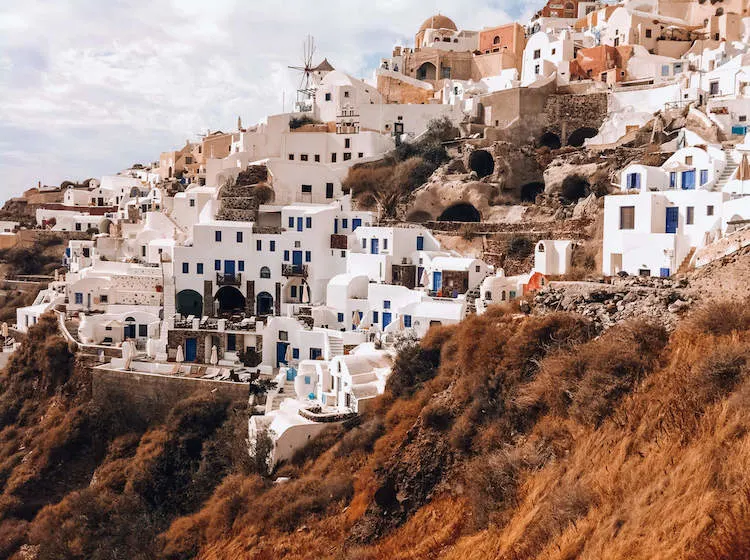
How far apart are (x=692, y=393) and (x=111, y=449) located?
2023 centimetres

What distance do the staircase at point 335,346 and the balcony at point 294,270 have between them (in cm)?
494

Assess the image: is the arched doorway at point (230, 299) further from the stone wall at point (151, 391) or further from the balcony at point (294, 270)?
the stone wall at point (151, 391)

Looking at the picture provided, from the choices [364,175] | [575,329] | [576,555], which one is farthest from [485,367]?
[364,175]

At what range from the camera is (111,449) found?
24.6 metres

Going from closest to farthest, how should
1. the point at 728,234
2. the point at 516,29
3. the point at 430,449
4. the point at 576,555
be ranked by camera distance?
the point at 576,555 → the point at 430,449 → the point at 728,234 → the point at 516,29

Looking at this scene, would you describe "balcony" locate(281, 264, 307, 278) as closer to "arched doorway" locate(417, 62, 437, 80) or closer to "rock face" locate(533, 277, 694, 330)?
"rock face" locate(533, 277, 694, 330)

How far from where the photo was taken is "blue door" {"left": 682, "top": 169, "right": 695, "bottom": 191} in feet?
76.6

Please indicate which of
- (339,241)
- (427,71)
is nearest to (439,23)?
(427,71)

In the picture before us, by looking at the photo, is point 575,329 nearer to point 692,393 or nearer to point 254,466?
point 692,393

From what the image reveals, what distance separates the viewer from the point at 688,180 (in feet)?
77.2

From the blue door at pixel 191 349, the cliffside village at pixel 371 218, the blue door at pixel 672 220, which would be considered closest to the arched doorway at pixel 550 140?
the cliffside village at pixel 371 218

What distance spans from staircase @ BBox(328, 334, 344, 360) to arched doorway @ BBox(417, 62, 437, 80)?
2698 centimetres

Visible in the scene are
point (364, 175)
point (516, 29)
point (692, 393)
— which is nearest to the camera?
point (692, 393)

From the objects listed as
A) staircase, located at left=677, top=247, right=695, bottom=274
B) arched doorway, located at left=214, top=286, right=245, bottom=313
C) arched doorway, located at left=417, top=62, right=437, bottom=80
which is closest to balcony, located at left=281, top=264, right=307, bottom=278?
arched doorway, located at left=214, top=286, right=245, bottom=313
